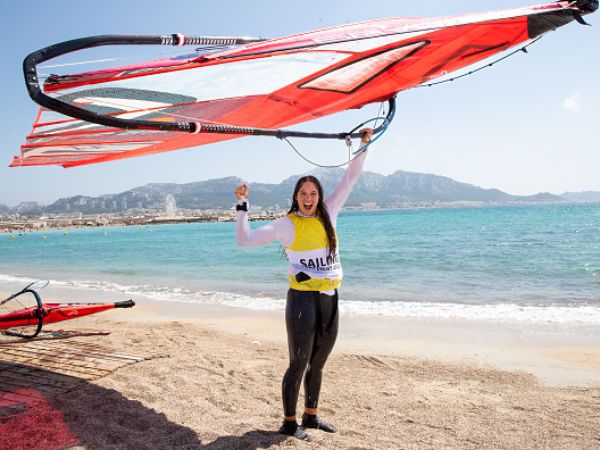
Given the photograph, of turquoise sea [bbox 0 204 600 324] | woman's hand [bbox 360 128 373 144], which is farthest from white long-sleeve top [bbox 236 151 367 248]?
turquoise sea [bbox 0 204 600 324]

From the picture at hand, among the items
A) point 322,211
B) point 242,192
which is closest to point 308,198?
point 322,211

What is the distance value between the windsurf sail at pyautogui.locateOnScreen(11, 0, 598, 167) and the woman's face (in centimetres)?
57

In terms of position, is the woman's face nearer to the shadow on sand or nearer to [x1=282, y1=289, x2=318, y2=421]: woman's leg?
[x1=282, y1=289, x2=318, y2=421]: woman's leg

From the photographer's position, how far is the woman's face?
10.1 ft

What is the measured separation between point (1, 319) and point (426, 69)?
220 inches

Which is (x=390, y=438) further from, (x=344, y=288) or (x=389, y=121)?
(x=344, y=288)

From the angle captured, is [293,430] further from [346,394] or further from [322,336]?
[346,394]

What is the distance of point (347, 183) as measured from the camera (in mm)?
3391

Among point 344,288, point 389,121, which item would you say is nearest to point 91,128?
point 389,121

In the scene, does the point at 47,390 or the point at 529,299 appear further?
the point at 529,299

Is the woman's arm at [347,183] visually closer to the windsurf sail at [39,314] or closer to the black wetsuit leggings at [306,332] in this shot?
the black wetsuit leggings at [306,332]

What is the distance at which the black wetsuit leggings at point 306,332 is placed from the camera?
2.95 m

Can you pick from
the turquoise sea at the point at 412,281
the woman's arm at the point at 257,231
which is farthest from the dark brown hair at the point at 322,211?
the turquoise sea at the point at 412,281

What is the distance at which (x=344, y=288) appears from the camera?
12.9 m
